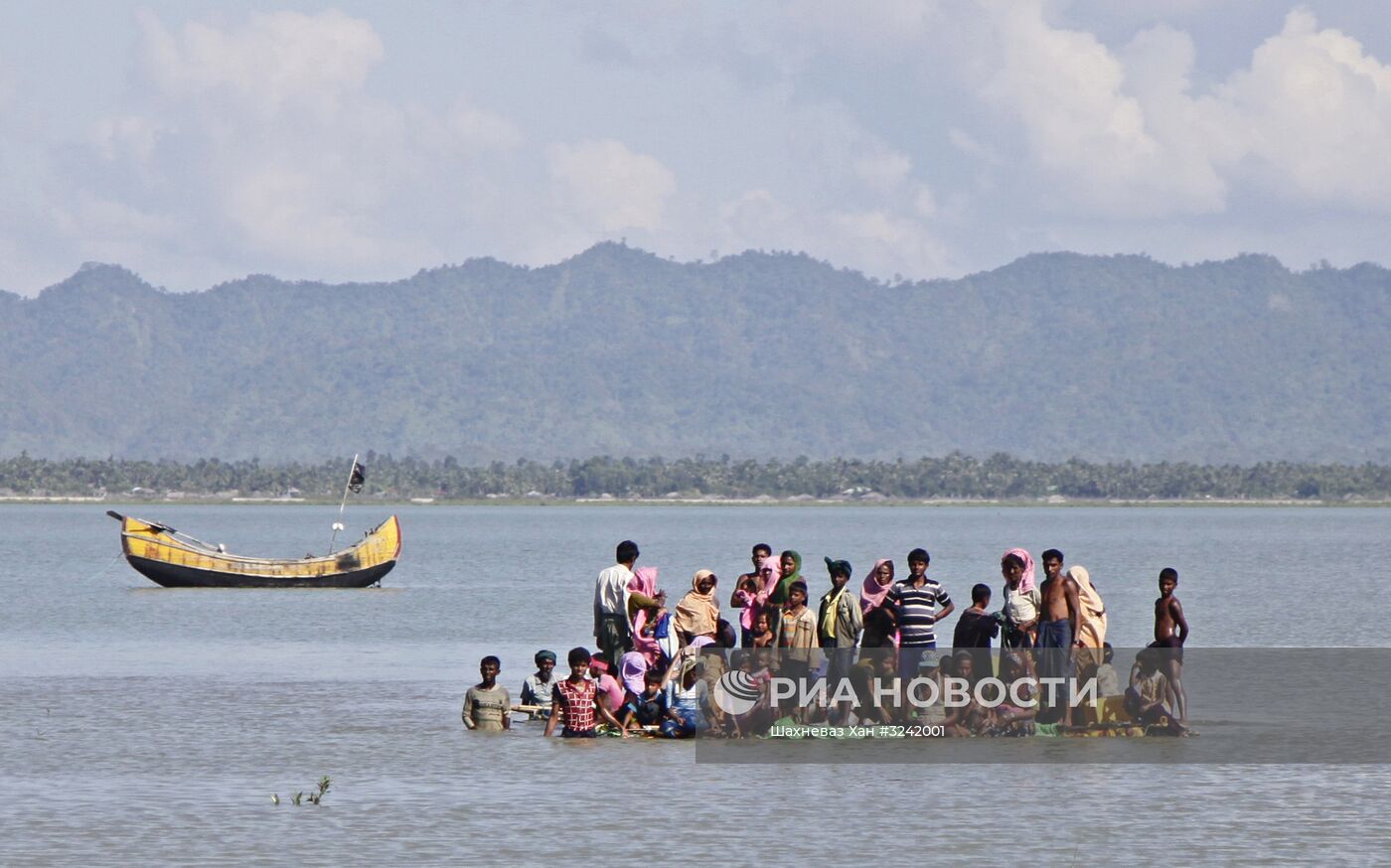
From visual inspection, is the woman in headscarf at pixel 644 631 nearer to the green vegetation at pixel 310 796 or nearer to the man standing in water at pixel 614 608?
the man standing in water at pixel 614 608

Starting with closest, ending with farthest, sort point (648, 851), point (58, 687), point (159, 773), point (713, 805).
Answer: point (648, 851), point (713, 805), point (159, 773), point (58, 687)

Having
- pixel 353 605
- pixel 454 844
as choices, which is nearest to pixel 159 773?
pixel 454 844

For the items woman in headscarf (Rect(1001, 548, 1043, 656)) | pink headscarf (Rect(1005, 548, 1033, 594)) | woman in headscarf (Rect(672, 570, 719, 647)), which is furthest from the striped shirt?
woman in headscarf (Rect(672, 570, 719, 647))

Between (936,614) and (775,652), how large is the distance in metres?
1.86

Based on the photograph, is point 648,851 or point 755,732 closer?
point 648,851

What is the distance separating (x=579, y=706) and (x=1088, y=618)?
19.6 feet

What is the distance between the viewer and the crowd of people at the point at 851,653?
24312 mm

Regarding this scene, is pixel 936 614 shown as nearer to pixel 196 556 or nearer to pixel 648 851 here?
pixel 648 851

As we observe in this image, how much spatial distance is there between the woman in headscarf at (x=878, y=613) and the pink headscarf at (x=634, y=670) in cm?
273

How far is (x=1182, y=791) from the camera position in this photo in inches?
881

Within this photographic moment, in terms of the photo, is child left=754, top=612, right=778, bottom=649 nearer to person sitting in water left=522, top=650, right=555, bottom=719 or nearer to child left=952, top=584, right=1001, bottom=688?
child left=952, top=584, right=1001, bottom=688

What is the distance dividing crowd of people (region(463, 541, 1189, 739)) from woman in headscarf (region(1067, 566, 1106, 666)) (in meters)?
0.02

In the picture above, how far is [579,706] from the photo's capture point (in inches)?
1021

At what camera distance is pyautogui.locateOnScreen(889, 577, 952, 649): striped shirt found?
79.8 feet
